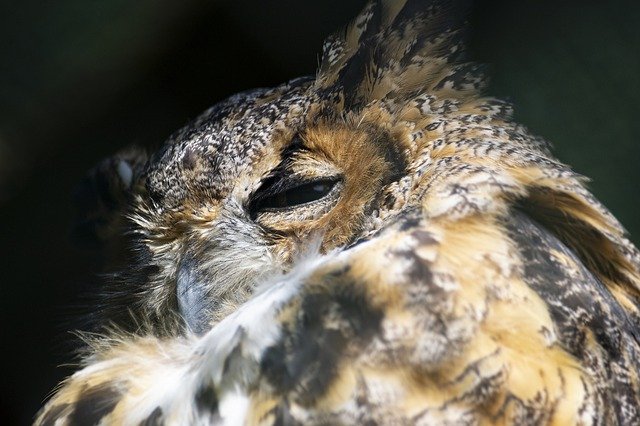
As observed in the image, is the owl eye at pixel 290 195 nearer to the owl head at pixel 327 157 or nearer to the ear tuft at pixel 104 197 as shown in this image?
the owl head at pixel 327 157

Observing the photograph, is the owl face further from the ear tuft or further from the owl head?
the ear tuft

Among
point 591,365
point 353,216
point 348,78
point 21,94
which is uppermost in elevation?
point 21,94

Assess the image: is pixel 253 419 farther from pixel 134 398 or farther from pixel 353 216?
pixel 353 216

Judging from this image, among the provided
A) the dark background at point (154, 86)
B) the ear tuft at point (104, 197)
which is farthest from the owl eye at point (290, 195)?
the ear tuft at point (104, 197)

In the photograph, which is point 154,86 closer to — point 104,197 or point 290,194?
point 104,197

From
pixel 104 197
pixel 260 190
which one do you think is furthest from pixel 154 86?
pixel 260 190

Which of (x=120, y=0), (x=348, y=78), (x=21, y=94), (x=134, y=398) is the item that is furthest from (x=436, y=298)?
(x=21, y=94)

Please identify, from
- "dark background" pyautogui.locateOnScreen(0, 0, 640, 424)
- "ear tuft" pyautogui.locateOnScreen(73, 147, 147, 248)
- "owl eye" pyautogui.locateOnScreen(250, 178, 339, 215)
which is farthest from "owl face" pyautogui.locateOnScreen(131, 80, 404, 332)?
"ear tuft" pyautogui.locateOnScreen(73, 147, 147, 248)
